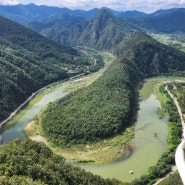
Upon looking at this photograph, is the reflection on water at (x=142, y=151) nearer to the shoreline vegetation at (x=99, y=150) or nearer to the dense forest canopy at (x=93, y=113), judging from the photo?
the shoreline vegetation at (x=99, y=150)

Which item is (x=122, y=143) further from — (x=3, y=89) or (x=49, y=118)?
(x=3, y=89)

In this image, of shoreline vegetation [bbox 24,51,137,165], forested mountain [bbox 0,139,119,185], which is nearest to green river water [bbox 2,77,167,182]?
shoreline vegetation [bbox 24,51,137,165]

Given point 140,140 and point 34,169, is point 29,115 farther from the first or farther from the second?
point 34,169

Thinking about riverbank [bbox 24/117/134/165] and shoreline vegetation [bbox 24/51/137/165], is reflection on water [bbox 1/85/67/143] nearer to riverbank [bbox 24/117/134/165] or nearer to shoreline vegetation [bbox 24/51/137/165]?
shoreline vegetation [bbox 24/51/137/165]

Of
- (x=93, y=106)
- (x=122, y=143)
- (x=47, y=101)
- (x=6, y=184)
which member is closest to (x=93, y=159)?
(x=122, y=143)

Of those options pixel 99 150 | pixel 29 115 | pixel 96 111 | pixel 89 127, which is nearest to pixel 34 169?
pixel 99 150

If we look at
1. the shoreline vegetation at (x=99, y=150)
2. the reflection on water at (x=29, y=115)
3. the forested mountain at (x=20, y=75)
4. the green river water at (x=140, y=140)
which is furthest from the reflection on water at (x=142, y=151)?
the forested mountain at (x=20, y=75)
